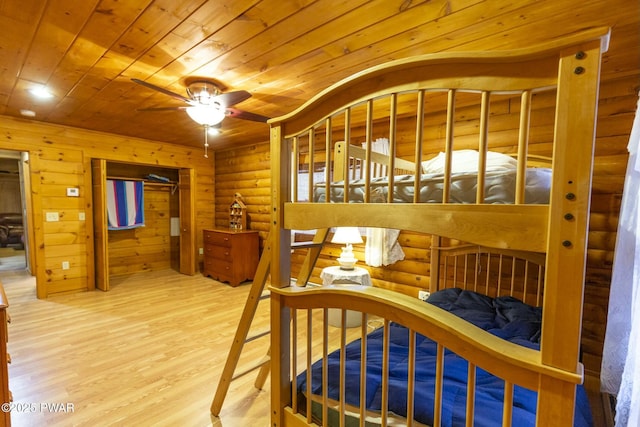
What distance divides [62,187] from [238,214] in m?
2.26

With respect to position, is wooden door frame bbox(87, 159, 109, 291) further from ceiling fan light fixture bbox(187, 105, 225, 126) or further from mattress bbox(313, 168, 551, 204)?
mattress bbox(313, 168, 551, 204)

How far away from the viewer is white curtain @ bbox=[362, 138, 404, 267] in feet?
9.69

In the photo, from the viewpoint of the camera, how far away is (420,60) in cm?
80

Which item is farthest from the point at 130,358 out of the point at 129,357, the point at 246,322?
the point at 246,322

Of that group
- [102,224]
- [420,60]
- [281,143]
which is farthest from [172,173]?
[420,60]

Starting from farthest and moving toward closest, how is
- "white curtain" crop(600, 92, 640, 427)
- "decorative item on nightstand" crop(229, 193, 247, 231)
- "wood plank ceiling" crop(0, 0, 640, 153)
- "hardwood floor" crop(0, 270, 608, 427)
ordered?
1. "decorative item on nightstand" crop(229, 193, 247, 231)
2. "hardwood floor" crop(0, 270, 608, 427)
3. "wood plank ceiling" crop(0, 0, 640, 153)
4. "white curtain" crop(600, 92, 640, 427)

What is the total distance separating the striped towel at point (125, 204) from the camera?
4.46 m

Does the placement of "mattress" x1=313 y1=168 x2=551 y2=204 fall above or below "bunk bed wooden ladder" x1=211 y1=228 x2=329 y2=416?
above

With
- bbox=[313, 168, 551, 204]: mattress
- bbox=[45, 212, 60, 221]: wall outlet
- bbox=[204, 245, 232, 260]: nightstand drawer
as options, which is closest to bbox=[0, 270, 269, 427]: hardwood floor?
bbox=[204, 245, 232, 260]: nightstand drawer

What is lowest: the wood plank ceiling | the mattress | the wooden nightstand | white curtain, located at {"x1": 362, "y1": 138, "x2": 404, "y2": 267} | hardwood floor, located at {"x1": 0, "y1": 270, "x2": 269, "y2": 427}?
hardwood floor, located at {"x1": 0, "y1": 270, "x2": 269, "y2": 427}

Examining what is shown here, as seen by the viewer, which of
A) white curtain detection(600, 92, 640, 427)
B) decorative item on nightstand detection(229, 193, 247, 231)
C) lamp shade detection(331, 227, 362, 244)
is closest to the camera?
white curtain detection(600, 92, 640, 427)

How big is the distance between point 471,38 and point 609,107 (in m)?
1.28

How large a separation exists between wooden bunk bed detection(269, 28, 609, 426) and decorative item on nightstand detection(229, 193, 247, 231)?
3.38 m

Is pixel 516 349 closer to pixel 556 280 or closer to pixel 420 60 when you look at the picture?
pixel 556 280
